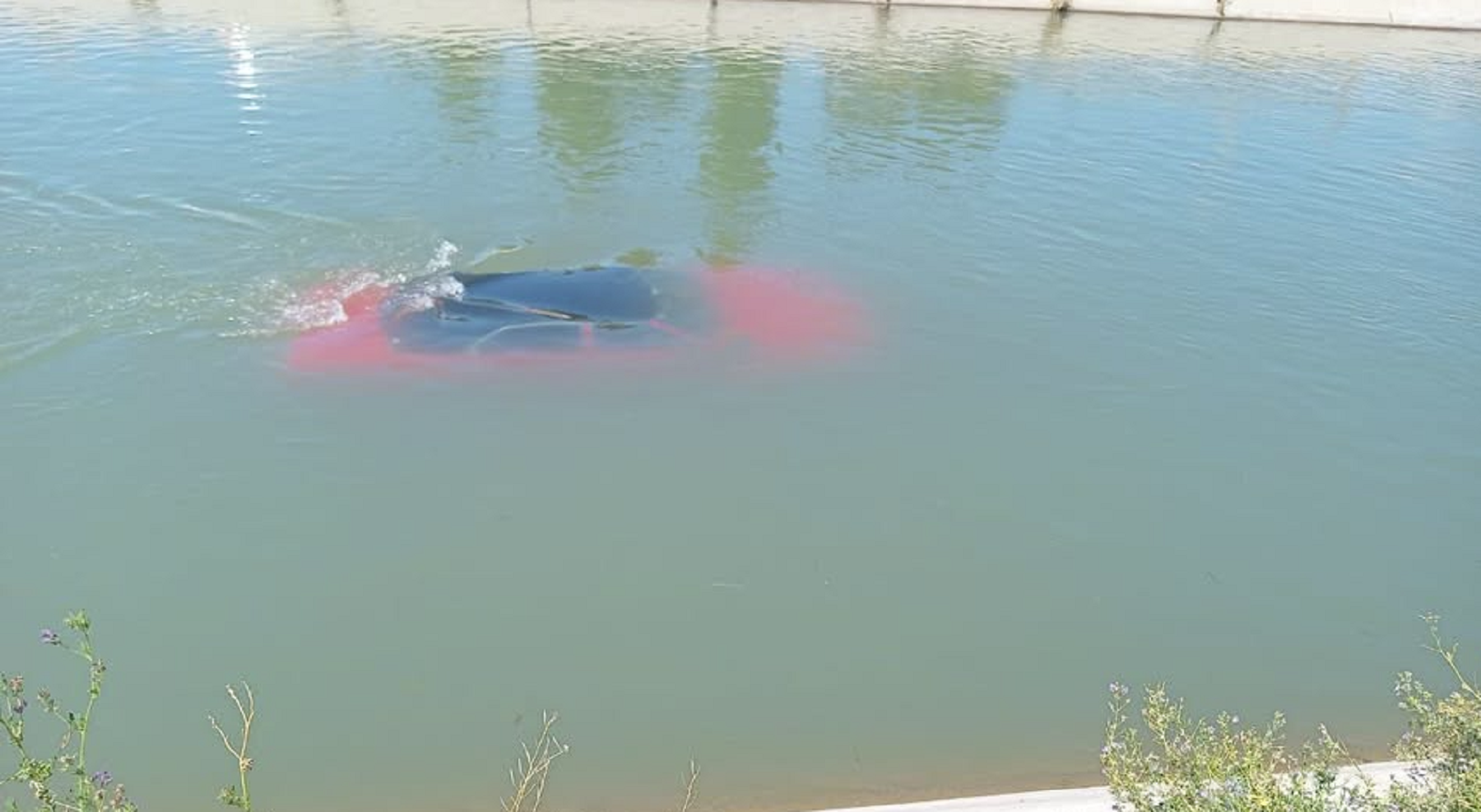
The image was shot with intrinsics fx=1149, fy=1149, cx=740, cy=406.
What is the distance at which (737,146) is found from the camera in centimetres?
1666

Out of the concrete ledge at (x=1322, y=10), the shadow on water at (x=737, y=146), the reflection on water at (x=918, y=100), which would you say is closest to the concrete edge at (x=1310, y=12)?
the concrete ledge at (x=1322, y=10)

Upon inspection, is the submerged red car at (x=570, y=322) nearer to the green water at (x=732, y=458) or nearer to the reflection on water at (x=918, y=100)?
the green water at (x=732, y=458)

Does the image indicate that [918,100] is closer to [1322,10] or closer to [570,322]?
[570,322]

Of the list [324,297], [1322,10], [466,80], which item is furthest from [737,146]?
[1322,10]

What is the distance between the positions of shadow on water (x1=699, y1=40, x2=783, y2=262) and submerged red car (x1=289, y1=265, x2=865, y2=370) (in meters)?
1.50

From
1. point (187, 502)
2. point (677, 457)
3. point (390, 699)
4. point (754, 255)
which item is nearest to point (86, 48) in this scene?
point (754, 255)

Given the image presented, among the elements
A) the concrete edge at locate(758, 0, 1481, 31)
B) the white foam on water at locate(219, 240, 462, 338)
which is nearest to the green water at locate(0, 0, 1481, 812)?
the white foam on water at locate(219, 240, 462, 338)

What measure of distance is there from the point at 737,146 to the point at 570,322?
6.94 meters

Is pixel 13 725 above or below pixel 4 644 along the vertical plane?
above

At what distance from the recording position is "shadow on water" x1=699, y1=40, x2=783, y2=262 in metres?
13.7

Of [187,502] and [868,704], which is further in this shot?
[187,502]

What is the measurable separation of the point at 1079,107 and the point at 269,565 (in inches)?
631

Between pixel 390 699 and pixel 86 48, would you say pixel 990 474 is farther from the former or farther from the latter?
pixel 86 48

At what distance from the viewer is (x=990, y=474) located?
29.4ft
